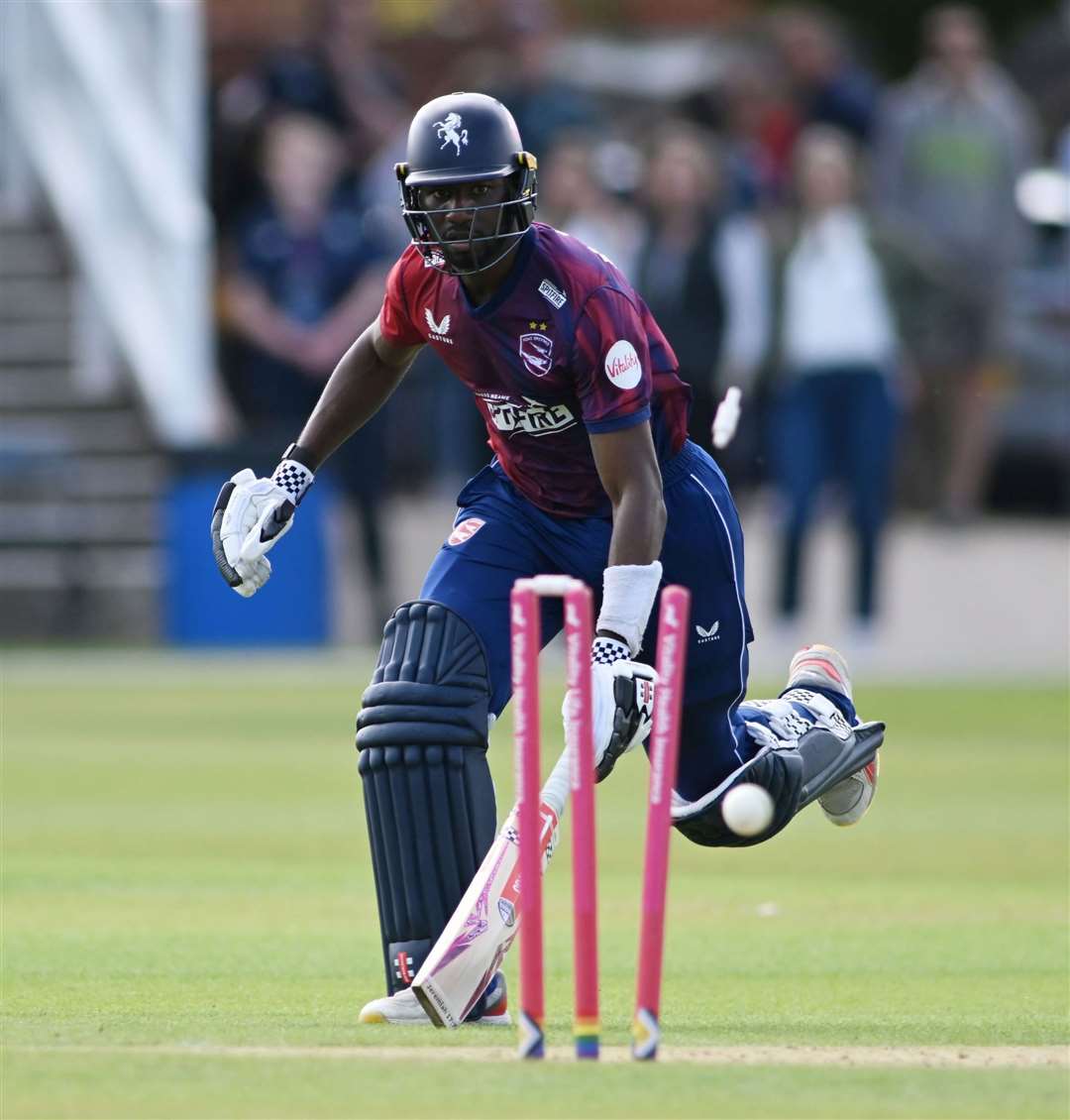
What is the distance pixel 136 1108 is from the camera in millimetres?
4816

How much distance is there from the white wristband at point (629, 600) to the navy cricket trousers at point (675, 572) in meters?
0.35

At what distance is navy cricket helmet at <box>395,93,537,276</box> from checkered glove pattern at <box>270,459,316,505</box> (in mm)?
796

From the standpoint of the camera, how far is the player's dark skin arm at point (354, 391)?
6.88m

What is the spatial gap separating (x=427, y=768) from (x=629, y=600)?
601 mm

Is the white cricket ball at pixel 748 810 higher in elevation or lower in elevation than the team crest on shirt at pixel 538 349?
lower

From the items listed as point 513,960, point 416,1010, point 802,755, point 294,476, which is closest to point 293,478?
point 294,476

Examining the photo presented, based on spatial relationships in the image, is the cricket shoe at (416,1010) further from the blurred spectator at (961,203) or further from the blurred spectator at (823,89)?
the blurred spectator at (823,89)

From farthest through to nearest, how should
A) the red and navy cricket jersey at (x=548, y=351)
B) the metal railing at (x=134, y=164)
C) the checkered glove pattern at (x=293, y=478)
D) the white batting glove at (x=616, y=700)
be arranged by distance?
the metal railing at (x=134, y=164) < the checkered glove pattern at (x=293, y=478) < the red and navy cricket jersey at (x=548, y=351) < the white batting glove at (x=616, y=700)

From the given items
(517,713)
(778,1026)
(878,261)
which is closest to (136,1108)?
(517,713)

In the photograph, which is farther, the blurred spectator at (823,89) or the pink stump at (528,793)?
the blurred spectator at (823,89)

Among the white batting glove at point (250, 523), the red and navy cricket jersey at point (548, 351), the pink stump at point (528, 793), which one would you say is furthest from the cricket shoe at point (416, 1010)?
the red and navy cricket jersey at point (548, 351)

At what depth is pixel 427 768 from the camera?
6230mm

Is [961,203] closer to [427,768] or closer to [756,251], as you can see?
[756,251]

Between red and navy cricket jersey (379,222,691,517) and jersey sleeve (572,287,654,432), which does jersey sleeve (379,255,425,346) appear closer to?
red and navy cricket jersey (379,222,691,517)
